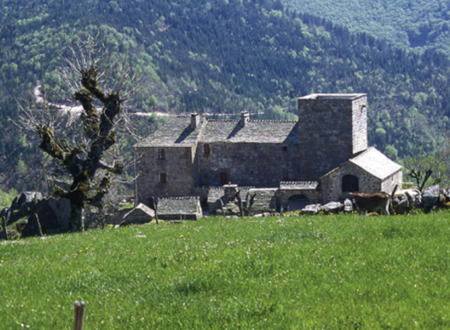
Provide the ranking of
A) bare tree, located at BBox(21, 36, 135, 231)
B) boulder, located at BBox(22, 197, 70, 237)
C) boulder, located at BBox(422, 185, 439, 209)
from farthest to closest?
boulder, located at BBox(22, 197, 70, 237)
bare tree, located at BBox(21, 36, 135, 231)
boulder, located at BBox(422, 185, 439, 209)

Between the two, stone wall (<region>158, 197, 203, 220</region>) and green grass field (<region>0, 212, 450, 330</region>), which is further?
stone wall (<region>158, 197, 203, 220</region>)

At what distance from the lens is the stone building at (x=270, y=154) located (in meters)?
66.3

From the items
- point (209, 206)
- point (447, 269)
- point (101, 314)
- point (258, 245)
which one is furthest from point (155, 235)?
point (209, 206)

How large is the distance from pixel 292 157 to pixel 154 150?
1345cm

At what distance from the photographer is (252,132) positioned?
237 feet

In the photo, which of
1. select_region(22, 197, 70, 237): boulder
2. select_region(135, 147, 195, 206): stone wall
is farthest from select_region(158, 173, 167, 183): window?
select_region(22, 197, 70, 237): boulder

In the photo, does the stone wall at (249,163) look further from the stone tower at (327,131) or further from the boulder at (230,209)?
the boulder at (230,209)

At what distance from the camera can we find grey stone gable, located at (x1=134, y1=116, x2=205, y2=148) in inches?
2842

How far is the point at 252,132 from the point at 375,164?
13.1m

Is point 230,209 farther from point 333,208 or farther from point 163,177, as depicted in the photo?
point 333,208

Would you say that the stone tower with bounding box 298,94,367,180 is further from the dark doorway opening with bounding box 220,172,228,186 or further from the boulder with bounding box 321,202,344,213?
the boulder with bounding box 321,202,344,213

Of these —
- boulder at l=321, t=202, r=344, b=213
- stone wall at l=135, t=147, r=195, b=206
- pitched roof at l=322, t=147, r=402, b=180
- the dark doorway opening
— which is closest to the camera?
boulder at l=321, t=202, r=344, b=213

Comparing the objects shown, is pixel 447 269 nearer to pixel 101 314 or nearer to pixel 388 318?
pixel 388 318

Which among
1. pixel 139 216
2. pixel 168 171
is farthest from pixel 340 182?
pixel 139 216
